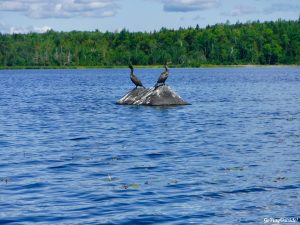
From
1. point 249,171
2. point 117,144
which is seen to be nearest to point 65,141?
point 117,144

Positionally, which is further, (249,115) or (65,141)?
(249,115)

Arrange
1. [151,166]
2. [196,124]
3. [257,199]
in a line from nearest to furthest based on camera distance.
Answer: [257,199] → [151,166] → [196,124]

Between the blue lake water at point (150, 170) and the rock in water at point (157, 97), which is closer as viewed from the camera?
the blue lake water at point (150, 170)

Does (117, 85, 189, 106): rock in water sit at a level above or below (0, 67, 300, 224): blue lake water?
above

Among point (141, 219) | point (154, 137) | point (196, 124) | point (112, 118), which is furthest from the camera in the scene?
point (112, 118)

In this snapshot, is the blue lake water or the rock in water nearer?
the blue lake water

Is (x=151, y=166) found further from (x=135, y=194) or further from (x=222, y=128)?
(x=222, y=128)

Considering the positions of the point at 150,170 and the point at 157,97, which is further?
the point at 157,97

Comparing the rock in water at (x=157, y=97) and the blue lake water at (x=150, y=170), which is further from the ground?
the rock in water at (x=157, y=97)

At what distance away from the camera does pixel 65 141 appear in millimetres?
31688

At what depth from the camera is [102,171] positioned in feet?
75.4

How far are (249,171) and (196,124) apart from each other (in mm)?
17019

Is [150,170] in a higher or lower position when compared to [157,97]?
lower

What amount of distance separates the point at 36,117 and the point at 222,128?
15.2 meters
